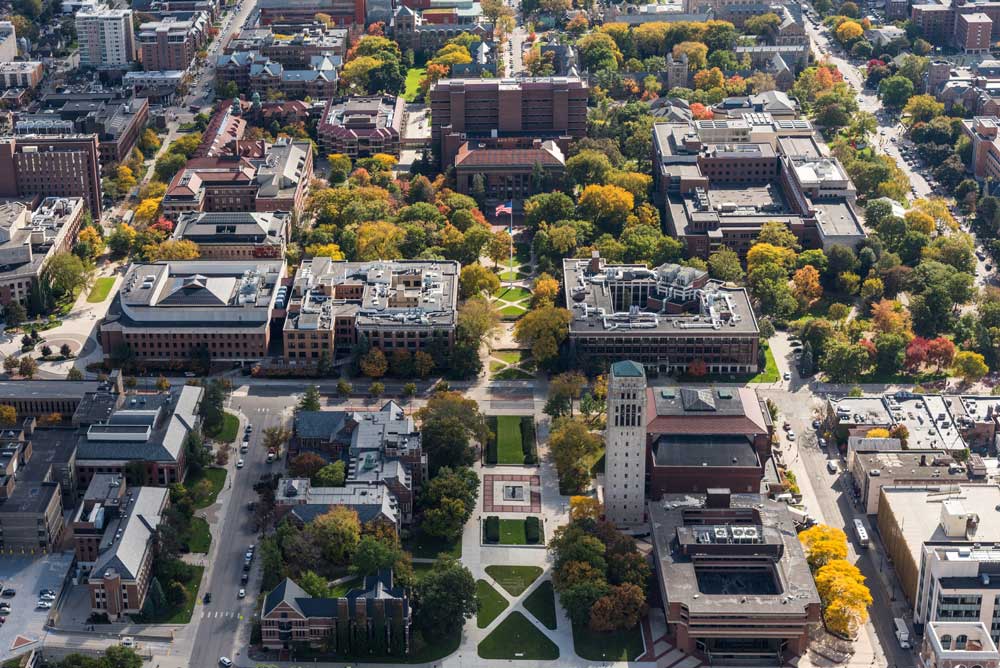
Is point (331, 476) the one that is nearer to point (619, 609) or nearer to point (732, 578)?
point (619, 609)

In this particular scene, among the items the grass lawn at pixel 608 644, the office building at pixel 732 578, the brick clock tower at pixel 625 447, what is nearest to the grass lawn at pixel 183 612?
the grass lawn at pixel 608 644

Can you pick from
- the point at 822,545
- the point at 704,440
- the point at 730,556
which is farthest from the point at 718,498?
the point at 822,545

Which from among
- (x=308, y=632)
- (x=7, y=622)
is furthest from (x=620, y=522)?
(x=7, y=622)

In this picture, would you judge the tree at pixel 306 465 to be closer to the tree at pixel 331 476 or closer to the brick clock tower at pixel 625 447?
the tree at pixel 331 476

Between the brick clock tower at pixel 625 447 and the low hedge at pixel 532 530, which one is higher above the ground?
the brick clock tower at pixel 625 447

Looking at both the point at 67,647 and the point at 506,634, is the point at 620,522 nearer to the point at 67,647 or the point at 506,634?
the point at 506,634

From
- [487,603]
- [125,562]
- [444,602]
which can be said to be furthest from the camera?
[487,603]
